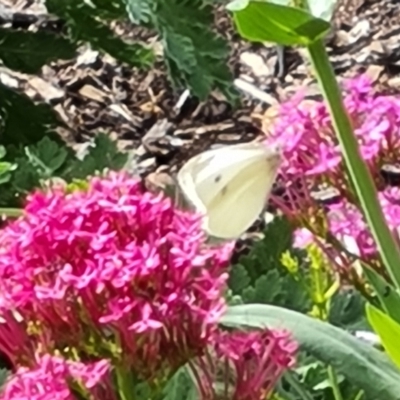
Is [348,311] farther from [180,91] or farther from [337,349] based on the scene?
[180,91]

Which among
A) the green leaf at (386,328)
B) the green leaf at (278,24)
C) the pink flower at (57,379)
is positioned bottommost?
the pink flower at (57,379)

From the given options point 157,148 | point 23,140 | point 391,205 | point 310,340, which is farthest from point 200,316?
point 157,148

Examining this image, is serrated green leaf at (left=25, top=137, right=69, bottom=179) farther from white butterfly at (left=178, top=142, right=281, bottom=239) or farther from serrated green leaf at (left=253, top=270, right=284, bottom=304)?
white butterfly at (left=178, top=142, right=281, bottom=239)

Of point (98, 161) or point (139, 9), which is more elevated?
point (139, 9)

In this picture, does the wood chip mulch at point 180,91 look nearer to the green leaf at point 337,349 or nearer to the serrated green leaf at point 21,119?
the serrated green leaf at point 21,119

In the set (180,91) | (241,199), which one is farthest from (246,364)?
(180,91)

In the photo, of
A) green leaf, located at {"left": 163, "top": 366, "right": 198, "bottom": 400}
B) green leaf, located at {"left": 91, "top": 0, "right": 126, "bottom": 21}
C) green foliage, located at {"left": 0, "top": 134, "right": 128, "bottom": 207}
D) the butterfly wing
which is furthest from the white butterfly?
green leaf, located at {"left": 91, "top": 0, "right": 126, "bottom": 21}

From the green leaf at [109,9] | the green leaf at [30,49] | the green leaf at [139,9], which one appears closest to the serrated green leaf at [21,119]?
the green leaf at [30,49]
